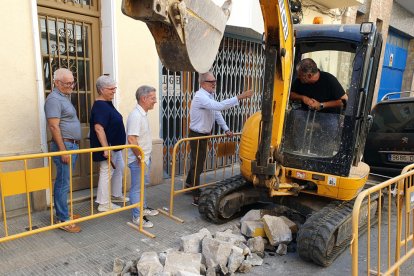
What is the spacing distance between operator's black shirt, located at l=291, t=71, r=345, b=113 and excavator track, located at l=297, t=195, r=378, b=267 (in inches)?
52.8

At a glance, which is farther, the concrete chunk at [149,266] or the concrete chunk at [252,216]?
the concrete chunk at [252,216]

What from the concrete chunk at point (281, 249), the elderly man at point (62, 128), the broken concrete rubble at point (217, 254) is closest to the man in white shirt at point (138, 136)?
the elderly man at point (62, 128)

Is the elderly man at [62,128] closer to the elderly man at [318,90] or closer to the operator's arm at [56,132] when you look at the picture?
the operator's arm at [56,132]

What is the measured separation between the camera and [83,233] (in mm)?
3922

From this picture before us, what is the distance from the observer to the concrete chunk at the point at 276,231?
12.2ft

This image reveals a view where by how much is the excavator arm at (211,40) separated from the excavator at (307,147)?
0.04 ft

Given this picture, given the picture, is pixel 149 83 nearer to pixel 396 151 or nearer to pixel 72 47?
pixel 72 47

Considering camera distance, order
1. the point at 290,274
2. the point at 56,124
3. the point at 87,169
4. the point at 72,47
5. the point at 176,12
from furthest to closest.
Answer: the point at 87,169
the point at 72,47
the point at 56,124
the point at 290,274
the point at 176,12

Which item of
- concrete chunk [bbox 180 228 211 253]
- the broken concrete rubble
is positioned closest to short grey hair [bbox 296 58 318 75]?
the broken concrete rubble

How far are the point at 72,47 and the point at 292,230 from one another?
3.82 m

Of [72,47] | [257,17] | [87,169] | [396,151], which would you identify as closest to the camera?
[72,47]

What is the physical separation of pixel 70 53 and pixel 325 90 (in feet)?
11.5

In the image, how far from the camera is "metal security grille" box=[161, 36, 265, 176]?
20.0 ft

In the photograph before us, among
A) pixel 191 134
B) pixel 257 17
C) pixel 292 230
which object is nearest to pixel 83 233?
pixel 191 134
